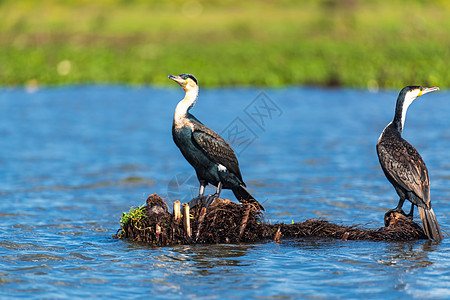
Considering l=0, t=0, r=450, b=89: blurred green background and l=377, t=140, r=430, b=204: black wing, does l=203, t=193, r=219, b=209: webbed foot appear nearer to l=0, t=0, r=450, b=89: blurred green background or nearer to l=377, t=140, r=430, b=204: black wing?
l=377, t=140, r=430, b=204: black wing

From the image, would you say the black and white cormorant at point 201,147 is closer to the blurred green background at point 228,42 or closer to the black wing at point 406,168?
the black wing at point 406,168

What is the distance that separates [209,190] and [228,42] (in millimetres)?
28022

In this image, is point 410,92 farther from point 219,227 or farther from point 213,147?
point 219,227

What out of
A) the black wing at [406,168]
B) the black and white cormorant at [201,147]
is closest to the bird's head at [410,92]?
the black wing at [406,168]

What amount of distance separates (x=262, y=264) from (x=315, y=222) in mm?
1452

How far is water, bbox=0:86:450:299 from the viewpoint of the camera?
23.7ft

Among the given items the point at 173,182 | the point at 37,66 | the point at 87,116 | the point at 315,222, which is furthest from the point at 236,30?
the point at 315,222

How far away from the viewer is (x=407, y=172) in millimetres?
8695

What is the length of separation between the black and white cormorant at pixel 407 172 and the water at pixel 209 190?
313 millimetres

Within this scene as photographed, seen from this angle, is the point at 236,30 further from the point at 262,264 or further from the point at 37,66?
the point at 262,264

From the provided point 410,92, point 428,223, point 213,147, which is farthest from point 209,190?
point 428,223

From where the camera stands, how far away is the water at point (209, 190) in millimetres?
7211

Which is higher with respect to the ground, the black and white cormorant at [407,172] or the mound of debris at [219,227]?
the black and white cormorant at [407,172]

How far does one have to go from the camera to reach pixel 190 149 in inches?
331
